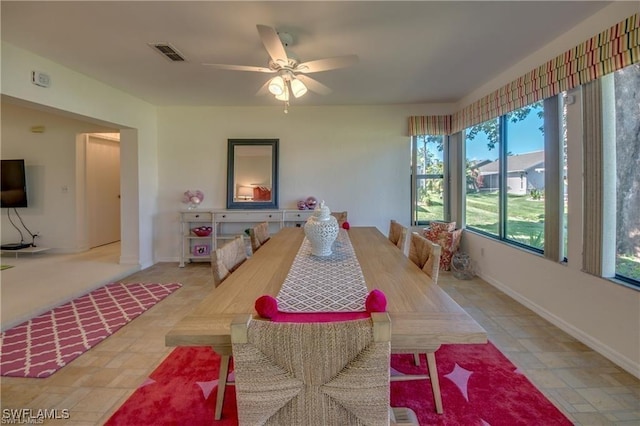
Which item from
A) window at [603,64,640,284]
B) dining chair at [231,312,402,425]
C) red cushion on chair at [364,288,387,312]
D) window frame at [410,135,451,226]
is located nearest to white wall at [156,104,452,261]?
window frame at [410,135,451,226]

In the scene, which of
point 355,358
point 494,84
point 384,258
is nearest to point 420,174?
point 494,84

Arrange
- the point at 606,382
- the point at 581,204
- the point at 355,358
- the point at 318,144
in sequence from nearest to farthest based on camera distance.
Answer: the point at 355,358, the point at 606,382, the point at 581,204, the point at 318,144

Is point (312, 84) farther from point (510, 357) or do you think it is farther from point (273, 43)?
point (510, 357)

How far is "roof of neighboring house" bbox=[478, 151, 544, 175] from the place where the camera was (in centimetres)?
308

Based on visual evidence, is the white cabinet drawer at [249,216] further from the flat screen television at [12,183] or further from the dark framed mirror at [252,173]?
the flat screen television at [12,183]

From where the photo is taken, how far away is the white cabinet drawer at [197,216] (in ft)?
15.4

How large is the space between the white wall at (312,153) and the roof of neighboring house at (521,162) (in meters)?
1.27

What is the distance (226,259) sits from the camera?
179 cm

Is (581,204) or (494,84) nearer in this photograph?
(581,204)

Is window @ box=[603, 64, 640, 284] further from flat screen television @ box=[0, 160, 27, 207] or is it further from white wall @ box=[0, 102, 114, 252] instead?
flat screen television @ box=[0, 160, 27, 207]

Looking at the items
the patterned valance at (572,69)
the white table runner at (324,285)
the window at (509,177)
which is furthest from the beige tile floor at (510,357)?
the patterned valance at (572,69)

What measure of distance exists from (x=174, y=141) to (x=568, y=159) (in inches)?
196

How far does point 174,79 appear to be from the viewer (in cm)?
363

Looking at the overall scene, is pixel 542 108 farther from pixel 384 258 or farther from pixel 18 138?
pixel 18 138
